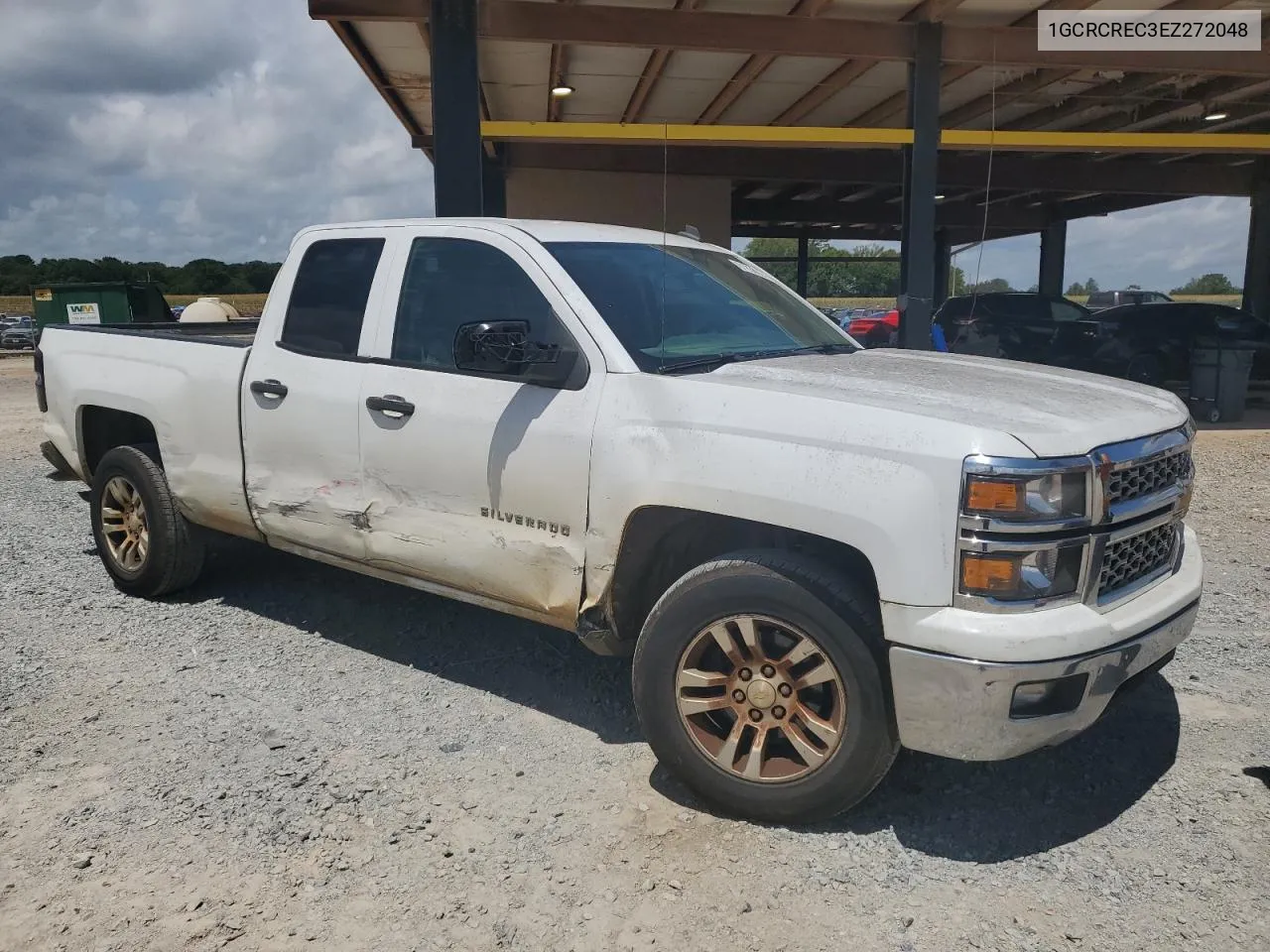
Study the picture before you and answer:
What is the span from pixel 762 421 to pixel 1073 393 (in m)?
1.12

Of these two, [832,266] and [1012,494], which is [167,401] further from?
[832,266]

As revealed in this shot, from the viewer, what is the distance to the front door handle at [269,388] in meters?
4.37

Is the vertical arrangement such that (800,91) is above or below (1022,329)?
above

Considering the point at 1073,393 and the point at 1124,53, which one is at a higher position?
the point at 1124,53

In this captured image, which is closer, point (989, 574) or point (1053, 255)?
point (989, 574)

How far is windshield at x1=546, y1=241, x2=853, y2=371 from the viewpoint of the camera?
366cm

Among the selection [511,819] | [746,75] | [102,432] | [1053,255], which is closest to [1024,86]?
[746,75]

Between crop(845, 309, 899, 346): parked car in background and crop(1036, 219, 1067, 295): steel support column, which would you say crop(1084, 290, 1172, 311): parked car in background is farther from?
crop(845, 309, 899, 346): parked car in background

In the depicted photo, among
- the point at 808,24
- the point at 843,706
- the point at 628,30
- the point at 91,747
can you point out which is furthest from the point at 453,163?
the point at 843,706

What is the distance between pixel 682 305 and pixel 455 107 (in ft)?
19.1

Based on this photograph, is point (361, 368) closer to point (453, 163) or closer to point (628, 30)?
point (453, 163)

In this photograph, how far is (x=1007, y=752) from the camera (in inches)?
113

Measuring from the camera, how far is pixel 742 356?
12.3 ft

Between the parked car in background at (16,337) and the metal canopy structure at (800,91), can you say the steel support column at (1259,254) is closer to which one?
the metal canopy structure at (800,91)
